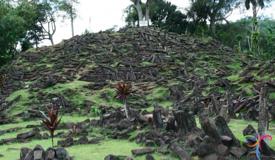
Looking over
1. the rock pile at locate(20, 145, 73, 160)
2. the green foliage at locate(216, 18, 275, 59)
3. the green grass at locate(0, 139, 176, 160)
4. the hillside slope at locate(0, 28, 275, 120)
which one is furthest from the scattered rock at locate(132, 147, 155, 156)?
the green foliage at locate(216, 18, 275, 59)

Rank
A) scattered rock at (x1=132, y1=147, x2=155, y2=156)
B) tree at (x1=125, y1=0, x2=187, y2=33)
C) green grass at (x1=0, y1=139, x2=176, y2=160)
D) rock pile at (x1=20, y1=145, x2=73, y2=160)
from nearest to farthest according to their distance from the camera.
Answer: rock pile at (x1=20, y1=145, x2=73, y2=160) < scattered rock at (x1=132, y1=147, x2=155, y2=156) < green grass at (x1=0, y1=139, x2=176, y2=160) < tree at (x1=125, y1=0, x2=187, y2=33)

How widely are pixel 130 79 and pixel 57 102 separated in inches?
204

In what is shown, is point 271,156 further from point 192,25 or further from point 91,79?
point 192,25

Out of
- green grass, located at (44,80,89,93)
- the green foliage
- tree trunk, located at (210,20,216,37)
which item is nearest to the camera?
green grass, located at (44,80,89,93)

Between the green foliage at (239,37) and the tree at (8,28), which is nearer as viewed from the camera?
the tree at (8,28)

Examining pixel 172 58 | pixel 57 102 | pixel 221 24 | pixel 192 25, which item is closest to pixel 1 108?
pixel 57 102

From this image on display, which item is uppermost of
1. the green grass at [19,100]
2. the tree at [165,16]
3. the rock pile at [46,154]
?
the tree at [165,16]

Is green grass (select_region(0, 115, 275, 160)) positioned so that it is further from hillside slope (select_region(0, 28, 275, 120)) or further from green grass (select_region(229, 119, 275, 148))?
hillside slope (select_region(0, 28, 275, 120))

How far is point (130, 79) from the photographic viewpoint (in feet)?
77.8

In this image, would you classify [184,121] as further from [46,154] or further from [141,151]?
[46,154]

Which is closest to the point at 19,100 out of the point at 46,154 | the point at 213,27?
the point at 46,154

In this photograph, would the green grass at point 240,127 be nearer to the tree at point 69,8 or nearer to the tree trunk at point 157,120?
the tree trunk at point 157,120

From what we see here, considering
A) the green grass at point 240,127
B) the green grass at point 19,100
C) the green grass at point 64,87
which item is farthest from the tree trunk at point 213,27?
the green grass at point 240,127

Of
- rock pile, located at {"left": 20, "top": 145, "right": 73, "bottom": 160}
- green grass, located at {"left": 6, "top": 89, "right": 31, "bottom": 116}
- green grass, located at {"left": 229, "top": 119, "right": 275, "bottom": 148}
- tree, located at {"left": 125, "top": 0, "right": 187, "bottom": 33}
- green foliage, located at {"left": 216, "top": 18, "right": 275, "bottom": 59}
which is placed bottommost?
green grass, located at {"left": 6, "top": 89, "right": 31, "bottom": 116}
